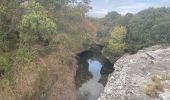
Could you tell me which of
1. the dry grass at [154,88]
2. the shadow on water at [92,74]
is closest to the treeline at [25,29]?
the shadow on water at [92,74]

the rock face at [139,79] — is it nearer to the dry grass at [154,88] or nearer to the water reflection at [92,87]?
the dry grass at [154,88]

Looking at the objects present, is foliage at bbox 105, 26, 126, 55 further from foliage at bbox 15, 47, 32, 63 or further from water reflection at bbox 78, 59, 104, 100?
foliage at bbox 15, 47, 32, 63

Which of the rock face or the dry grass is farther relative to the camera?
the rock face

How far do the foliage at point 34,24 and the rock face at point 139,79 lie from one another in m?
8.59

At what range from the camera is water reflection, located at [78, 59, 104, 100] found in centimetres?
4382

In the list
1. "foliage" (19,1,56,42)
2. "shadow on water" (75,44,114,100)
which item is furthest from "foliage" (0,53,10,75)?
"shadow on water" (75,44,114,100)

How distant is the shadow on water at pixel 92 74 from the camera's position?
1801 inches

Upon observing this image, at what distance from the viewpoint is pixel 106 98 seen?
32.1m

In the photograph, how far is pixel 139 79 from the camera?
36.1 meters

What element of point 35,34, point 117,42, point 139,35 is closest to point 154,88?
point 35,34

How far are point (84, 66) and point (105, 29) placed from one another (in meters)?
16.8

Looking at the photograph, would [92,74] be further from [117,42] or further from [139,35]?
[139,35]

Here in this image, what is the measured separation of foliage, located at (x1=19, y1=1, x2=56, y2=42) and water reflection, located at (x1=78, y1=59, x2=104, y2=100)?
15621mm

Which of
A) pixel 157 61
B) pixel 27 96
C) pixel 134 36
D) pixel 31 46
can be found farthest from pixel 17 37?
pixel 134 36
